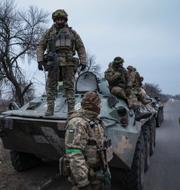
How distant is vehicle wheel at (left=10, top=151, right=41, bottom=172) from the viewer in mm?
8031

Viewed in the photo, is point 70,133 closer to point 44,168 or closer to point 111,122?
point 111,122

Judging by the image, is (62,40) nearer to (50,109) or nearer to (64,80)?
(64,80)

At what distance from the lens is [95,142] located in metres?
4.34

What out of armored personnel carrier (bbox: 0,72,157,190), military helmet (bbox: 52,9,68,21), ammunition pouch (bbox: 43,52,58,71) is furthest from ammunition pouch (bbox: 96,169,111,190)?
military helmet (bbox: 52,9,68,21)

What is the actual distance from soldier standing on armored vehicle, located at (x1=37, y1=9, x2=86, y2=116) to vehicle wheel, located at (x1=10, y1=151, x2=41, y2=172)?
175 cm

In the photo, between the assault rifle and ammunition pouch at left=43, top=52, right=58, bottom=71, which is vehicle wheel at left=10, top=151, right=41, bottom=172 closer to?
ammunition pouch at left=43, top=52, right=58, bottom=71

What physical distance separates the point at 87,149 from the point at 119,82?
3.90 meters

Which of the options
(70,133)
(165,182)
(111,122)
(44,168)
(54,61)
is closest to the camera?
(70,133)

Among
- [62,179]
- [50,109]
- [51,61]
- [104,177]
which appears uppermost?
[51,61]

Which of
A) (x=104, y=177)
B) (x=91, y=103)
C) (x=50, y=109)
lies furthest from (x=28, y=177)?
(x=91, y=103)

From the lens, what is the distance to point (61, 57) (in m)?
6.82

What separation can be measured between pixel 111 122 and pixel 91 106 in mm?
1943

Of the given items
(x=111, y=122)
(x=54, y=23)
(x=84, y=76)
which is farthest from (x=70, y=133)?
(x=84, y=76)

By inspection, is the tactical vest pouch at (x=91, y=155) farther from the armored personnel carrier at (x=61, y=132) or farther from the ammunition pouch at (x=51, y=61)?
the ammunition pouch at (x=51, y=61)
